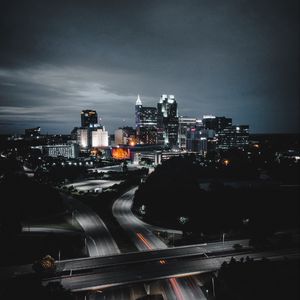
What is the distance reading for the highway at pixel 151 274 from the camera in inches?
1124

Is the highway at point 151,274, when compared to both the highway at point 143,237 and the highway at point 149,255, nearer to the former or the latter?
the highway at point 143,237

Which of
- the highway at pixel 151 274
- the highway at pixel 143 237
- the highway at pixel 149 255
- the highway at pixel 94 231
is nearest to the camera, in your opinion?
the highway at pixel 143 237

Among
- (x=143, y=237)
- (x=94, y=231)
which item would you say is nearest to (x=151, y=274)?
(x=143, y=237)

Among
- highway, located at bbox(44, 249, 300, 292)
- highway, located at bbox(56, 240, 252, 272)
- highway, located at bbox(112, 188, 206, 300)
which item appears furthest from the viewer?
highway, located at bbox(56, 240, 252, 272)

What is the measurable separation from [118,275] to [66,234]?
1617 centimetres

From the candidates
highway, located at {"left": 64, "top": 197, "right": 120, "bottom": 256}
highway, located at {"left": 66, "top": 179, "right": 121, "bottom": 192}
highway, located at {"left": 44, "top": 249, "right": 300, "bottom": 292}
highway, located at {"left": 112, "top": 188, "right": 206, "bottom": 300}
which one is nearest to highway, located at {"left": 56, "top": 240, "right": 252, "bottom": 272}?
highway, located at {"left": 44, "top": 249, "right": 300, "bottom": 292}

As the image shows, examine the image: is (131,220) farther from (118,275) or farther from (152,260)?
(118,275)

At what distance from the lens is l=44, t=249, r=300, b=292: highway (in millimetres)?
28547

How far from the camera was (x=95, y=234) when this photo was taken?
4378 centimetres

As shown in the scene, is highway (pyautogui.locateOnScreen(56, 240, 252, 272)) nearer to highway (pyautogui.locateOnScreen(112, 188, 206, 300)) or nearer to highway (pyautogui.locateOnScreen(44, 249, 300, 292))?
highway (pyautogui.locateOnScreen(44, 249, 300, 292))

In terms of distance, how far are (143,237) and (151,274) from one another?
12416 millimetres

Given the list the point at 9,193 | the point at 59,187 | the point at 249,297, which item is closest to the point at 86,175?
the point at 59,187

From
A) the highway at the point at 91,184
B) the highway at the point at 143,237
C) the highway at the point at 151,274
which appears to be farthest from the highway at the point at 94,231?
the highway at the point at 91,184

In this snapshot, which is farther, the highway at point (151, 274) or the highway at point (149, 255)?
the highway at point (149, 255)
